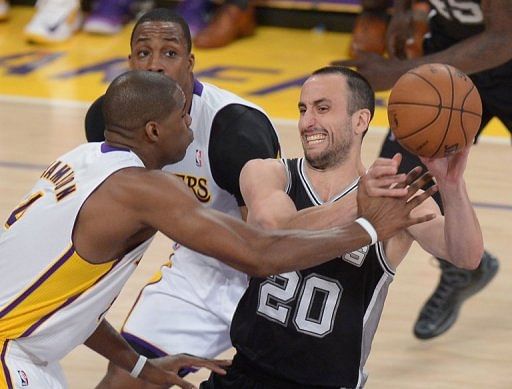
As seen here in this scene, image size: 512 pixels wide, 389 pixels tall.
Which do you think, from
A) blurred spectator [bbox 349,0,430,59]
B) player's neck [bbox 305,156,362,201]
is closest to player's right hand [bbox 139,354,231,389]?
player's neck [bbox 305,156,362,201]

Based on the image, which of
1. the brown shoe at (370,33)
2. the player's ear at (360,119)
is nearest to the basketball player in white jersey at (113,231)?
the player's ear at (360,119)

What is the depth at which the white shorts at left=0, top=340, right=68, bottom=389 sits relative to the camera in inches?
145

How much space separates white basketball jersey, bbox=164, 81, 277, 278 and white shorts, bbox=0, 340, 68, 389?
3.77 feet

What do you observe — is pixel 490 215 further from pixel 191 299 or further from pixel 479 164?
pixel 191 299

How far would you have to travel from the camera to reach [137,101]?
144 inches

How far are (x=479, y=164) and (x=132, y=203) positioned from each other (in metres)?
5.13

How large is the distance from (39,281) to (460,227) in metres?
1.31

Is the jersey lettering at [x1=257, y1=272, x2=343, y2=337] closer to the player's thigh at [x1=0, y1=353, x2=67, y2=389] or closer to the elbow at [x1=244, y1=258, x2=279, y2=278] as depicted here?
the elbow at [x1=244, y1=258, x2=279, y2=278]

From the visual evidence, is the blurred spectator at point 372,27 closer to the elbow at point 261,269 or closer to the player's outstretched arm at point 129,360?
the player's outstretched arm at point 129,360

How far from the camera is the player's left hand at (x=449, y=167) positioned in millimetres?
3850

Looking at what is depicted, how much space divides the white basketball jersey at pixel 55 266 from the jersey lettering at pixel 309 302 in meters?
0.58

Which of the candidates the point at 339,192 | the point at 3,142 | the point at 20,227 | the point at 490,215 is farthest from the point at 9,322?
the point at 3,142

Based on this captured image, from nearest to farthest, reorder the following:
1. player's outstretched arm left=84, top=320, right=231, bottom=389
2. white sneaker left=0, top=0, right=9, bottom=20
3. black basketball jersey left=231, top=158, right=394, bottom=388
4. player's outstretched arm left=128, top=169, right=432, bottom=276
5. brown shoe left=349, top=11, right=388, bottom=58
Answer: player's outstretched arm left=128, top=169, right=432, bottom=276 < black basketball jersey left=231, top=158, right=394, bottom=388 < player's outstretched arm left=84, top=320, right=231, bottom=389 < brown shoe left=349, top=11, right=388, bottom=58 < white sneaker left=0, top=0, right=9, bottom=20

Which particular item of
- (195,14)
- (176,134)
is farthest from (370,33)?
(176,134)
